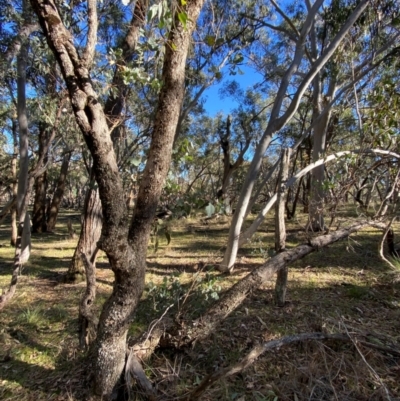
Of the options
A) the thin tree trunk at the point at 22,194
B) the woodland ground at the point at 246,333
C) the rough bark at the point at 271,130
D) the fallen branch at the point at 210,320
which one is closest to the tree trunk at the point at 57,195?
the woodland ground at the point at 246,333

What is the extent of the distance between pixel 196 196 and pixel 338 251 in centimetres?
567

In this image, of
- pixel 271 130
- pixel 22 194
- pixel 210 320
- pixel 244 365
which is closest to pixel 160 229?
pixel 210 320

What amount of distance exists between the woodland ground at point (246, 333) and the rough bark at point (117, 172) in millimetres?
362

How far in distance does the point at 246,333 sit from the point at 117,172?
2.47 m

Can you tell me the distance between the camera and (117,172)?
1.71 metres

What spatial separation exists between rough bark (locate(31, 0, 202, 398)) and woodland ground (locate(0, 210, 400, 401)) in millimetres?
362

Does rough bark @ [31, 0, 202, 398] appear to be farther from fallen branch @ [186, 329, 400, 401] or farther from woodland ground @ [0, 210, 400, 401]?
fallen branch @ [186, 329, 400, 401]

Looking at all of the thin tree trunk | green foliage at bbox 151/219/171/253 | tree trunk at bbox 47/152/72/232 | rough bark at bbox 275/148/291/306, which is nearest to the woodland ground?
green foliage at bbox 151/219/171/253

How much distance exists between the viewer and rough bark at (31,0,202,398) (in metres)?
1.54

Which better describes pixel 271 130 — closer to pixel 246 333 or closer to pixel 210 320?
pixel 246 333

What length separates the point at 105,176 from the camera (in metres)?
1.66

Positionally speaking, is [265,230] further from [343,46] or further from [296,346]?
[296,346]

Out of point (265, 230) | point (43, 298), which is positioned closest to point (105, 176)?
point (43, 298)

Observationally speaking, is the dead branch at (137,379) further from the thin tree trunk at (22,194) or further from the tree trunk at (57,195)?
the tree trunk at (57,195)
